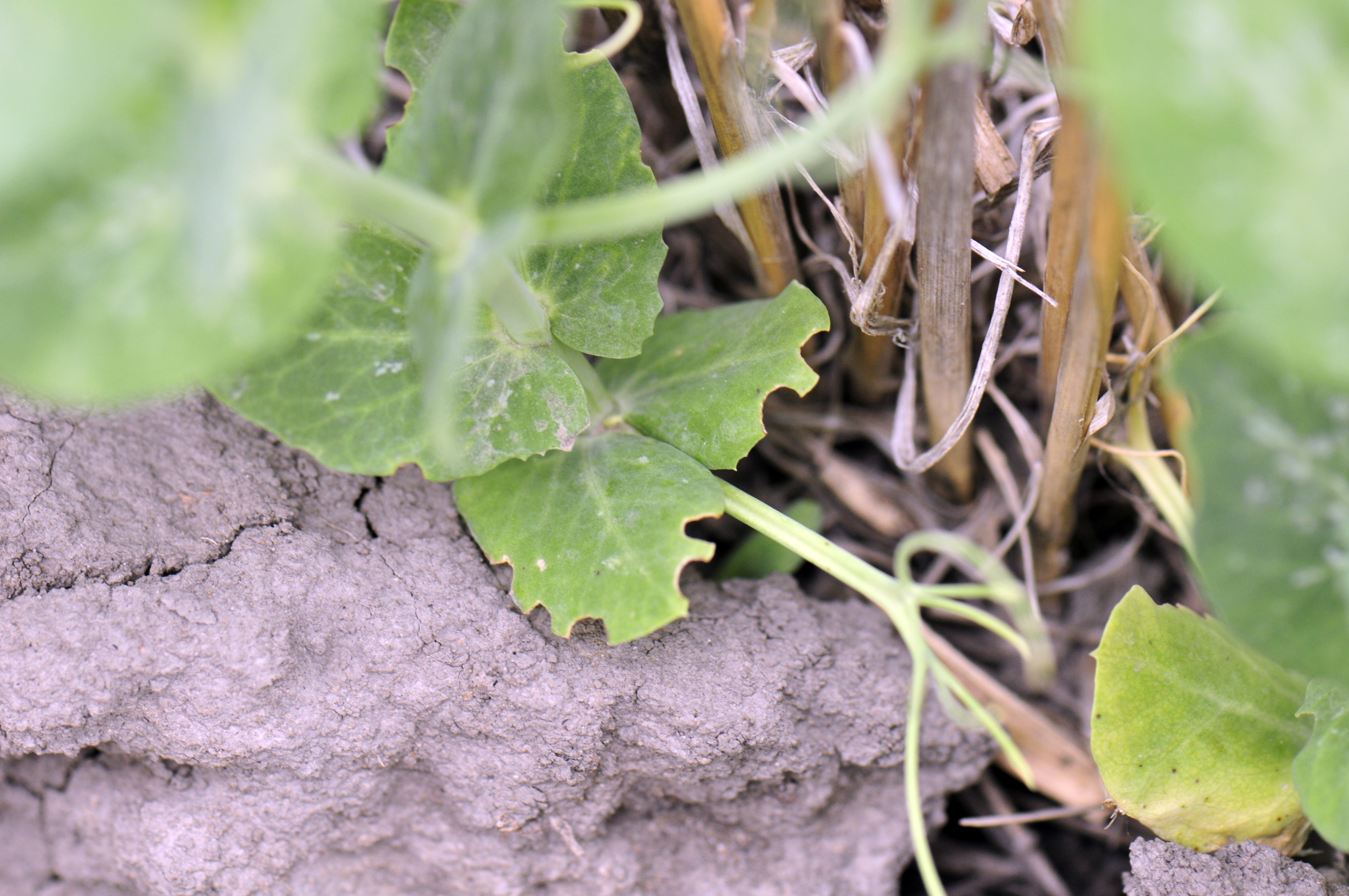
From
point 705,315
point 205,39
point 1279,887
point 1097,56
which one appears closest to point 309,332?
point 205,39

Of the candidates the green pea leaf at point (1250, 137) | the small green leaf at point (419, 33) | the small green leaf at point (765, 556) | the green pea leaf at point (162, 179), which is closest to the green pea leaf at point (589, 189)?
the small green leaf at point (419, 33)

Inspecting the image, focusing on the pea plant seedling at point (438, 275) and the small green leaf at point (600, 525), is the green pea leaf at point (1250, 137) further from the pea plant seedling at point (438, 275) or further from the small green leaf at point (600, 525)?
the small green leaf at point (600, 525)

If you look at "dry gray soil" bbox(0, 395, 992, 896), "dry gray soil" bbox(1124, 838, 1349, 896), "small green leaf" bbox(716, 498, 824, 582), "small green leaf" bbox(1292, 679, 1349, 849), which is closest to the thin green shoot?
"dry gray soil" bbox(0, 395, 992, 896)

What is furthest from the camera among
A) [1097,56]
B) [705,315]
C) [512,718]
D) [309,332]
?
[705,315]

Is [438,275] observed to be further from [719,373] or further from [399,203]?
[719,373]

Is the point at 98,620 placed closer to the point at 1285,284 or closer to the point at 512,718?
the point at 512,718
